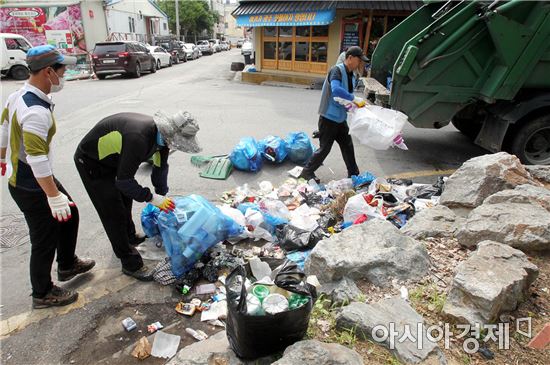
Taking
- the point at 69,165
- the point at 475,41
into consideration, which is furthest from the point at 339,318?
the point at 69,165

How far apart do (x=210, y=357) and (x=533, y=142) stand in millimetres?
5366

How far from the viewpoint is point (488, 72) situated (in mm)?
4926

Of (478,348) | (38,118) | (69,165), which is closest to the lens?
(478,348)

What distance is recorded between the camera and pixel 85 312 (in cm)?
279

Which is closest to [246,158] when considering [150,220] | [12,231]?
[150,220]

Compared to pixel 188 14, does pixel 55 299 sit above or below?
below

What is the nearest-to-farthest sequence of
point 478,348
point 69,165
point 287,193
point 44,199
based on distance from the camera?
point 478,348 → point 44,199 → point 287,193 → point 69,165

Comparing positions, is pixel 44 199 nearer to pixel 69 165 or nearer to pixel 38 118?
pixel 38 118

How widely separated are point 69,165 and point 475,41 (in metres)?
5.81

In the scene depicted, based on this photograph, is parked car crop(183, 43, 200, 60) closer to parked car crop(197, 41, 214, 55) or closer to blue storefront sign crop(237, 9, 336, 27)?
parked car crop(197, 41, 214, 55)

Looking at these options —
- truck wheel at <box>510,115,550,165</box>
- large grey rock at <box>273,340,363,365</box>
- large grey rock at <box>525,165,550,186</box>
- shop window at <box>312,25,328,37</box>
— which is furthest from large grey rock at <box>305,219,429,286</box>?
shop window at <box>312,25,328,37</box>

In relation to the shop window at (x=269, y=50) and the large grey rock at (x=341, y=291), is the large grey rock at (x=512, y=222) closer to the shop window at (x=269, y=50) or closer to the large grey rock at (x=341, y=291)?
the large grey rock at (x=341, y=291)

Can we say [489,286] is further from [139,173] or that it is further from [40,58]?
[139,173]

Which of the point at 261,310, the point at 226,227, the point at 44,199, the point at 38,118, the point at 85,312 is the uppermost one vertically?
the point at 38,118
